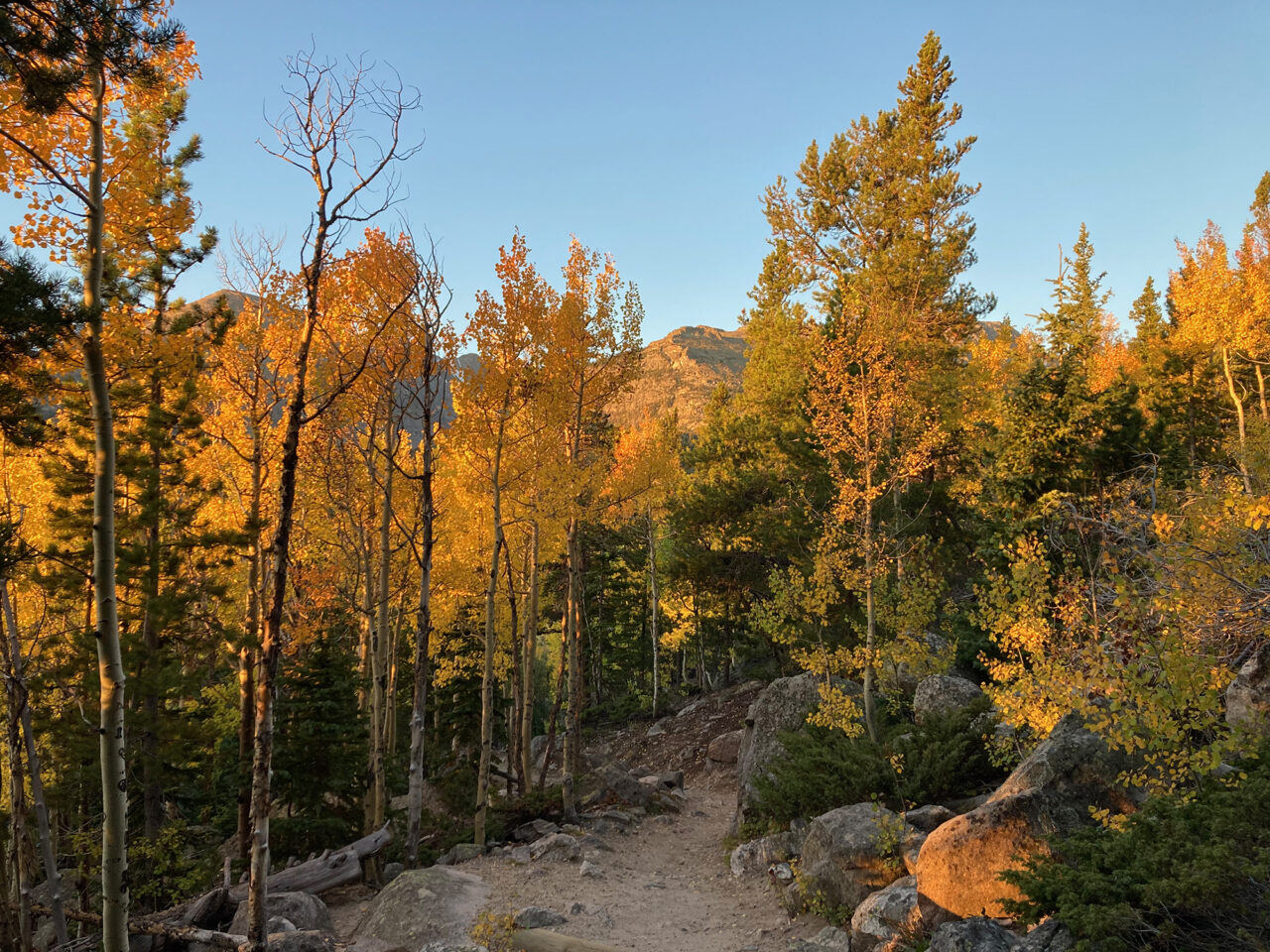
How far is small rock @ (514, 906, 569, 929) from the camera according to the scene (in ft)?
26.0

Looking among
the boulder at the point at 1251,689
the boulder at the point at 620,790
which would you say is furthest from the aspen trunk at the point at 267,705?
the boulder at the point at 620,790

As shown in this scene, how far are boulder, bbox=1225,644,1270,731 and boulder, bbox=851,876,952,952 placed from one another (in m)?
3.21

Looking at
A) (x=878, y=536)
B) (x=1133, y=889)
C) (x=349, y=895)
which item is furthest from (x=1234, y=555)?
(x=349, y=895)

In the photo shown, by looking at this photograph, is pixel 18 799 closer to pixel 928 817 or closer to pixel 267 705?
pixel 267 705

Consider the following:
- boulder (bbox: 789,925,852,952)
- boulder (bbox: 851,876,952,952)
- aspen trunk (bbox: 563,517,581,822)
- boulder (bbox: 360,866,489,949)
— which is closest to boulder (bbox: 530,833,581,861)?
aspen trunk (bbox: 563,517,581,822)

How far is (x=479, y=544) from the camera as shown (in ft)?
48.2

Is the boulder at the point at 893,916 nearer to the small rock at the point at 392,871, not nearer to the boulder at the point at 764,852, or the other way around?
the boulder at the point at 764,852

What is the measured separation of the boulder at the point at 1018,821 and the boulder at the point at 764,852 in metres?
3.65

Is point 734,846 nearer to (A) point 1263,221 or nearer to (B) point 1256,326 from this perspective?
(B) point 1256,326

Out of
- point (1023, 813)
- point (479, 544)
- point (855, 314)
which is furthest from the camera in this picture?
point (855, 314)

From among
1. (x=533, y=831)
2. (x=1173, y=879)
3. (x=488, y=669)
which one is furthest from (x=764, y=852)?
(x=1173, y=879)

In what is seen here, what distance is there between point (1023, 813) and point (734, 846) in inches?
257

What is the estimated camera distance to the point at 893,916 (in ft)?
20.9

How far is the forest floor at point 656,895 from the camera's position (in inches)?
317
